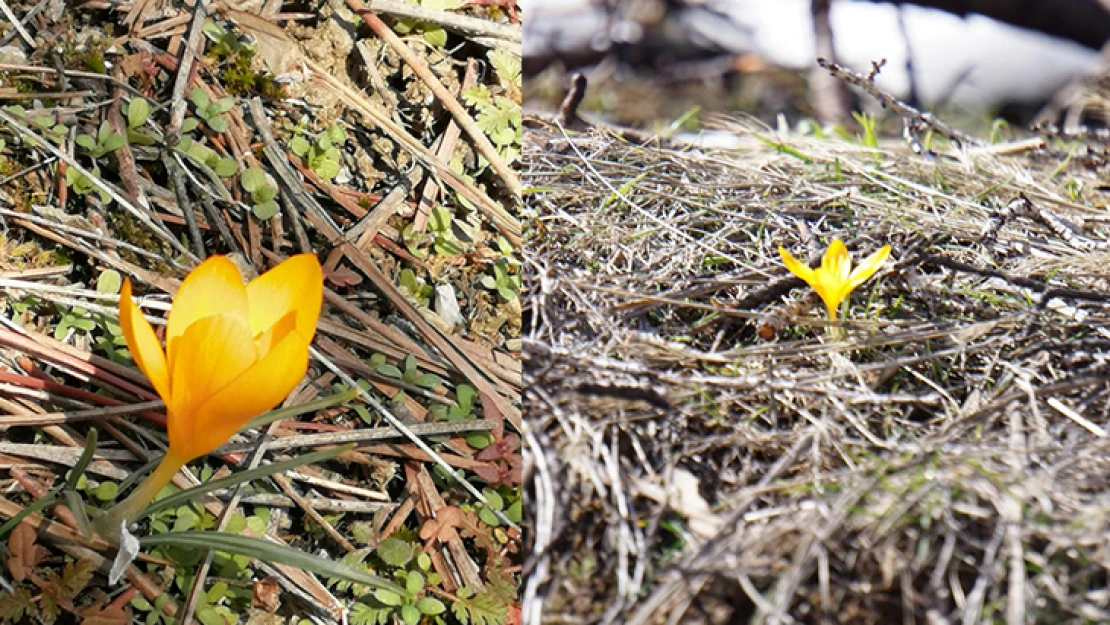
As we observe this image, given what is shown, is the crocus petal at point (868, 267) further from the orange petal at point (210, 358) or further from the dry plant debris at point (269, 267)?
the orange petal at point (210, 358)

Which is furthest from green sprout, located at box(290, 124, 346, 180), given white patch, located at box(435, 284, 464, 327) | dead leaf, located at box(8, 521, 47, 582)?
dead leaf, located at box(8, 521, 47, 582)

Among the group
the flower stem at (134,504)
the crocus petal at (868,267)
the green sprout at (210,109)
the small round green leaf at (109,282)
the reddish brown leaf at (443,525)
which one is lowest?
the reddish brown leaf at (443,525)

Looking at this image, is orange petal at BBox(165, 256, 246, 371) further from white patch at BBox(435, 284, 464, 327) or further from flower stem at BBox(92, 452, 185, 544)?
white patch at BBox(435, 284, 464, 327)

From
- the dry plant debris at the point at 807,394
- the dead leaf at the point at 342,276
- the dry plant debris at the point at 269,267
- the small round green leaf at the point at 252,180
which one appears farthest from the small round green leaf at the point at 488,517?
the small round green leaf at the point at 252,180

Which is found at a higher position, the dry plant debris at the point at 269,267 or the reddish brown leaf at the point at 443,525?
the dry plant debris at the point at 269,267

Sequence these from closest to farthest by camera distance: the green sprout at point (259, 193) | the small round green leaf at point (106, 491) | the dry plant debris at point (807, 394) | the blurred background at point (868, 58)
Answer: the dry plant debris at point (807, 394) < the small round green leaf at point (106, 491) < the green sprout at point (259, 193) < the blurred background at point (868, 58)

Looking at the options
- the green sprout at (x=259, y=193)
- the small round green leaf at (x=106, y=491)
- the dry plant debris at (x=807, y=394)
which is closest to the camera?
the dry plant debris at (x=807, y=394)

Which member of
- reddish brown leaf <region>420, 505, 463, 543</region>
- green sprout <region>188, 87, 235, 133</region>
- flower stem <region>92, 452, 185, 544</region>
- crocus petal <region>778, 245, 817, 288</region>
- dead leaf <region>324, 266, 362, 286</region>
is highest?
crocus petal <region>778, 245, 817, 288</region>

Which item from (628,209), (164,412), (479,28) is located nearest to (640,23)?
(479,28)
